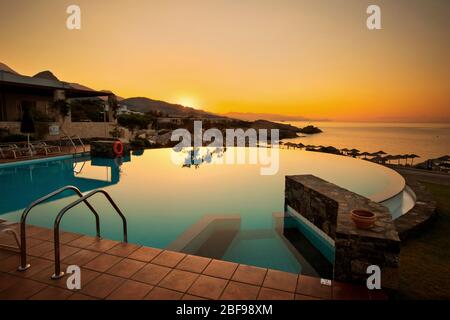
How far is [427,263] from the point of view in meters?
4.07

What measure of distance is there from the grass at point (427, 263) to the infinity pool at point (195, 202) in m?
1.10

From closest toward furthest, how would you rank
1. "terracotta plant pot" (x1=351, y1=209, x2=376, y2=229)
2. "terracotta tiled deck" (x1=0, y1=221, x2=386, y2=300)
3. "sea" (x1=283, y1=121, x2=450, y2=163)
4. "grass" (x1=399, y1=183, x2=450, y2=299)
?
"terracotta tiled deck" (x1=0, y1=221, x2=386, y2=300) < "terracotta plant pot" (x1=351, y1=209, x2=376, y2=229) < "grass" (x1=399, y1=183, x2=450, y2=299) < "sea" (x1=283, y1=121, x2=450, y2=163)

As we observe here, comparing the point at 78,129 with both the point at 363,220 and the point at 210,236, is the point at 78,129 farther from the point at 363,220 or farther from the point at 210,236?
the point at 363,220

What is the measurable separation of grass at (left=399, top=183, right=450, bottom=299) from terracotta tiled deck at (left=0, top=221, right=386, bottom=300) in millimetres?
1321

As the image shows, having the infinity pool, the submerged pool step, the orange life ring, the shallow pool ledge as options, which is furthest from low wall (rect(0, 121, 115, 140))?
the shallow pool ledge

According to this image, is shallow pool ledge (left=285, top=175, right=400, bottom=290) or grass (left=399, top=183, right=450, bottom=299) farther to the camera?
grass (left=399, top=183, right=450, bottom=299)

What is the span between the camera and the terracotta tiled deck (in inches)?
103

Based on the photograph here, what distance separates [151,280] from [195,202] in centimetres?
441

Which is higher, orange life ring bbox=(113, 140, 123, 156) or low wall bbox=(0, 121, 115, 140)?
low wall bbox=(0, 121, 115, 140)

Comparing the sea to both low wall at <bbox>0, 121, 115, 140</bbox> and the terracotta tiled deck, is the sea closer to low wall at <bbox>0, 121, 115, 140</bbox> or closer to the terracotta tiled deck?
low wall at <bbox>0, 121, 115, 140</bbox>

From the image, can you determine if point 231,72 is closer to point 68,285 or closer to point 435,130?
point 68,285

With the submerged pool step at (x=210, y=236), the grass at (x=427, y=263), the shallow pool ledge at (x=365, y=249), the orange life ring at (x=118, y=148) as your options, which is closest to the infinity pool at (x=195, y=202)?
the submerged pool step at (x=210, y=236)
